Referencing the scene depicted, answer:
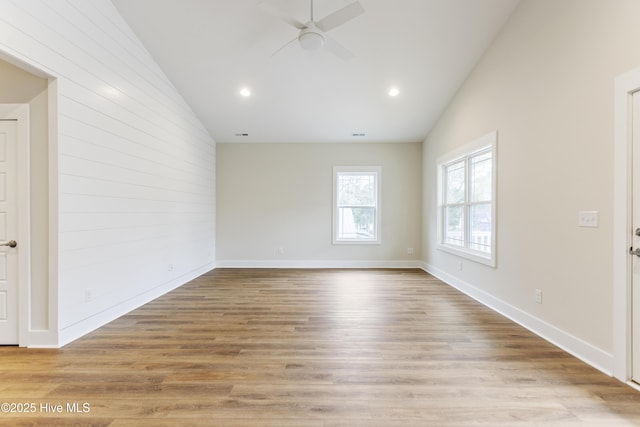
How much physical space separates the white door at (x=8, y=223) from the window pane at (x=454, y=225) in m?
5.33

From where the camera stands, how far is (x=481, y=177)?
411 cm

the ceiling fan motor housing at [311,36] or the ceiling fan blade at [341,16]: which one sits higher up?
the ceiling fan blade at [341,16]

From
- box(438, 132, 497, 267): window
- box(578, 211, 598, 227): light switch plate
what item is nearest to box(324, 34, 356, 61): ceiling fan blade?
box(438, 132, 497, 267): window

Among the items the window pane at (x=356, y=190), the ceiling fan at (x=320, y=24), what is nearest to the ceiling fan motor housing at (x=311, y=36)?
the ceiling fan at (x=320, y=24)

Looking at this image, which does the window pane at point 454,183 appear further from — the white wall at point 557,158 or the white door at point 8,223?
the white door at point 8,223

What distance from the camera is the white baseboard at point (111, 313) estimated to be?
8.59 feet

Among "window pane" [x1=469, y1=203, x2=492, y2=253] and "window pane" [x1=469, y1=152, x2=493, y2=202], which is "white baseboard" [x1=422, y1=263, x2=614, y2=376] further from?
"window pane" [x1=469, y1=152, x2=493, y2=202]

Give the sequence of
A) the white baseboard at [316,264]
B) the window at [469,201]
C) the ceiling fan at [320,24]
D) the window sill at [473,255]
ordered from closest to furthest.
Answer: the ceiling fan at [320,24], the window sill at [473,255], the window at [469,201], the white baseboard at [316,264]

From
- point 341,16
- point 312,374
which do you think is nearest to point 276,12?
point 341,16

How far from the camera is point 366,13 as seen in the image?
11.3 ft

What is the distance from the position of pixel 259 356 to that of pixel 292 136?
4.59 m

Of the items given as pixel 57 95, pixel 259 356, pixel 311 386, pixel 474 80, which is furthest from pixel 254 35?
pixel 311 386

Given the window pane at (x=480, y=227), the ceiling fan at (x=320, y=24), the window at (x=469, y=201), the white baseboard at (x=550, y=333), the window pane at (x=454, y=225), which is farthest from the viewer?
the window pane at (x=454, y=225)

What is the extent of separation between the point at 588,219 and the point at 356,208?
4.27 meters
